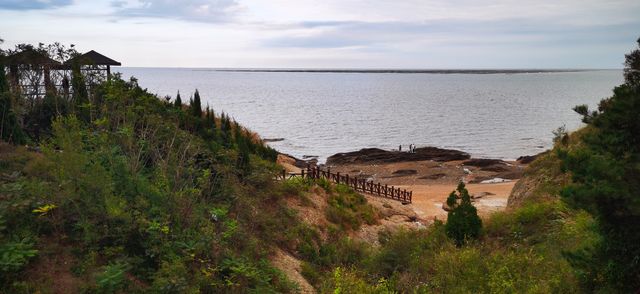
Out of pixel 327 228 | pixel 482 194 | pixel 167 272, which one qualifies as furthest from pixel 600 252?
pixel 482 194

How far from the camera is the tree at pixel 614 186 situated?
568 cm

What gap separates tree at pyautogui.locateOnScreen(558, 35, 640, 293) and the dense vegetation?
0.06 feet

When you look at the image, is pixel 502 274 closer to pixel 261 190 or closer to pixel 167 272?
pixel 167 272

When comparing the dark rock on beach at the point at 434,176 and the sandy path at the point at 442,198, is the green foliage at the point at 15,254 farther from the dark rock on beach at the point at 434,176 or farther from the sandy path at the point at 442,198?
the dark rock on beach at the point at 434,176

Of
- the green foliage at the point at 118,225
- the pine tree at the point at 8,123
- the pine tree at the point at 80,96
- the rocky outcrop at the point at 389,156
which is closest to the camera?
the green foliage at the point at 118,225

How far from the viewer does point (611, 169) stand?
5645 mm

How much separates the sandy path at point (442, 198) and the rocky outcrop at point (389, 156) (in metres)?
9.67

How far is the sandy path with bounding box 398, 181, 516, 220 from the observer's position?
2394 cm

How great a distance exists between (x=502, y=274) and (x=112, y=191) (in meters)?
8.11

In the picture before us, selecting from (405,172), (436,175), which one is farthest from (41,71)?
(436,175)

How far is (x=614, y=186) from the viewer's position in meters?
5.60

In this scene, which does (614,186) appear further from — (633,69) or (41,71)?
(41,71)

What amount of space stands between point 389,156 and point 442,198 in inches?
662

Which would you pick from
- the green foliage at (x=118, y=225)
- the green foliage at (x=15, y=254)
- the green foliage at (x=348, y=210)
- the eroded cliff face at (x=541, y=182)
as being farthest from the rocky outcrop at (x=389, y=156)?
the green foliage at (x=15, y=254)
